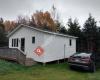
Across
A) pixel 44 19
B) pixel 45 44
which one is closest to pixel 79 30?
pixel 45 44

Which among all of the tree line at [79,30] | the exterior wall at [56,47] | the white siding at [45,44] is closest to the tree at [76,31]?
the tree line at [79,30]

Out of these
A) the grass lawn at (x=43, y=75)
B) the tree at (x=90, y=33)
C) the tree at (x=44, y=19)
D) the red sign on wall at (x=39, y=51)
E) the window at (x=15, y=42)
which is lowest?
the grass lawn at (x=43, y=75)

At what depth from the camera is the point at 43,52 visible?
63.1 ft

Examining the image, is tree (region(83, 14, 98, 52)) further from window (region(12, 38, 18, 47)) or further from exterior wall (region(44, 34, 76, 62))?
window (region(12, 38, 18, 47))

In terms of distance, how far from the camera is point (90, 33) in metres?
28.5

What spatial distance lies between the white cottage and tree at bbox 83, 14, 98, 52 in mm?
3375

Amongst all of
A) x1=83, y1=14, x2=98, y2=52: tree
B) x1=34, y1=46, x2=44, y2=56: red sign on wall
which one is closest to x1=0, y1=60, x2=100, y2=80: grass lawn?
x1=34, y1=46, x2=44, y2=56: red sign on wall

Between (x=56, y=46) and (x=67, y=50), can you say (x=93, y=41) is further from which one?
(x=56, y=46)

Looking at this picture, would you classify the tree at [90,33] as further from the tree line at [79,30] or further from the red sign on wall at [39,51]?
the red sign on wall at [39,51]

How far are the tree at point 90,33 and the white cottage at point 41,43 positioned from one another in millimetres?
3375

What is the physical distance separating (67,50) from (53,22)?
24978mm

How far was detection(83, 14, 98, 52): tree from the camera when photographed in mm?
25356

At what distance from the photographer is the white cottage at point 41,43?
19.5m

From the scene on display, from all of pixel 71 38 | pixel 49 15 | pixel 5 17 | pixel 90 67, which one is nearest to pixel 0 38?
pixel 71 38
